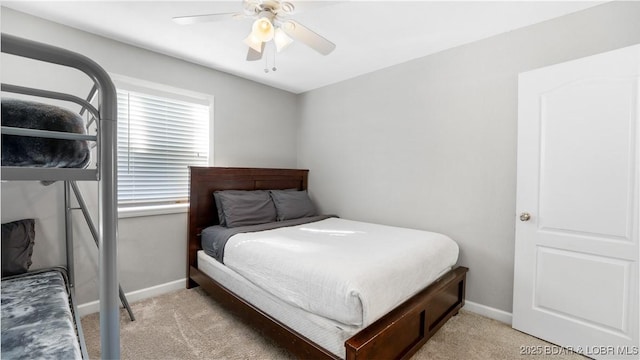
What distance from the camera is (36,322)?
126 centimetres

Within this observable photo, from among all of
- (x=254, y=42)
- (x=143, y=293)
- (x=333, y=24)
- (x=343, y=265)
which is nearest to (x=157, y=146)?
(x=143, y=293)

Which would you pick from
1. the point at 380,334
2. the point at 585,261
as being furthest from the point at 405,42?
the point at 380,334

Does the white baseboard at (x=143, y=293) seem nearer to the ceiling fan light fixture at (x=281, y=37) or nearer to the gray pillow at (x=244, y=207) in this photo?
the gray pillow at (x=244, y=207)

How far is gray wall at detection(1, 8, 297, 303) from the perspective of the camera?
2.17m

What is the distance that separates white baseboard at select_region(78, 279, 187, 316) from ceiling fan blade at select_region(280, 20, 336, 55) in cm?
264

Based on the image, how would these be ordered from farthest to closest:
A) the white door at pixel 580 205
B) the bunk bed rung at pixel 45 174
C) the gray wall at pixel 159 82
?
the gray wall at pixel 159 82 → the white door at pixel 580 205 → the bunk bed rung at pixel 45 174

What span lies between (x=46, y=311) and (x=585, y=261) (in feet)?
10.4

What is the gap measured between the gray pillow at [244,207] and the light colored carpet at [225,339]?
2.75 ft

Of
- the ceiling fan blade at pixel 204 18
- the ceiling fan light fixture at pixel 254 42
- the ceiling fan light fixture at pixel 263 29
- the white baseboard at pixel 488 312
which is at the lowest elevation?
the white baseboard at pixel 488 312

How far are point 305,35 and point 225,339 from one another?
221 cm

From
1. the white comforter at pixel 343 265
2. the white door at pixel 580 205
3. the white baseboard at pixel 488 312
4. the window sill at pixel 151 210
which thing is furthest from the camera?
the window sill at pixel 151 210

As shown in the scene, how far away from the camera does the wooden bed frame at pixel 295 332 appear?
5.16 ft

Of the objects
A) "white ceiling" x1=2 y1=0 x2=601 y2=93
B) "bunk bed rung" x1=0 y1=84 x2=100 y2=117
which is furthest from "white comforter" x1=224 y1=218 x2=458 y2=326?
"white ceiling" x1=2 y1=0 x2=601 y2=93

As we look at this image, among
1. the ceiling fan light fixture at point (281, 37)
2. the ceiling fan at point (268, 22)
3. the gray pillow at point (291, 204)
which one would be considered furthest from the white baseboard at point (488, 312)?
the ceiling fan light fixture at point (281, 37)
